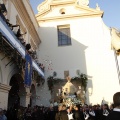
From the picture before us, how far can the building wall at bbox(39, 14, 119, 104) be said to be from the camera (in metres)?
17.0

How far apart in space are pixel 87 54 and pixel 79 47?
103 centimetres

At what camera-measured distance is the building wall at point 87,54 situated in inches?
669

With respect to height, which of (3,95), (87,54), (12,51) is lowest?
(3,95)

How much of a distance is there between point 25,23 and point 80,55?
5.96 metres

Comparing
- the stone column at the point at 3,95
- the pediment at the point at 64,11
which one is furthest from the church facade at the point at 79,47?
the stone column at the point at 3,95

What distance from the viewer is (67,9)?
67.1 ft

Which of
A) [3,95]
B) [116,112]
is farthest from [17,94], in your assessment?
[116,112]

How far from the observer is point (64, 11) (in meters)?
20.5

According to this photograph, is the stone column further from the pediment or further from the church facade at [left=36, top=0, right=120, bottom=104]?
the pediment

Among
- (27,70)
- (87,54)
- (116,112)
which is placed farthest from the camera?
(87,54)

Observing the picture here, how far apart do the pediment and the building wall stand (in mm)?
446

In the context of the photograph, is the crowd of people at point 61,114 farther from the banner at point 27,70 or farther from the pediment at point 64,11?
the pediment at point 64,11

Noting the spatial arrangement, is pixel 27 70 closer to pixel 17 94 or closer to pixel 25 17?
Answer: pixel 17 94

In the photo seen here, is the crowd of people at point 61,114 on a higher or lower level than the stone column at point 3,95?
lower
